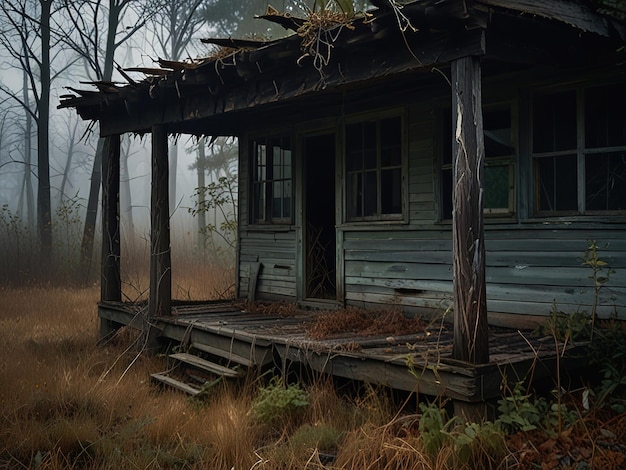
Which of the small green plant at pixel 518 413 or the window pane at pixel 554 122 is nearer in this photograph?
the small green plant at pixel 518 413

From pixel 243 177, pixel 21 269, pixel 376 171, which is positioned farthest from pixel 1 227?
pixel 376 171

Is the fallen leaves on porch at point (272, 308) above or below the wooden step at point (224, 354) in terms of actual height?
above

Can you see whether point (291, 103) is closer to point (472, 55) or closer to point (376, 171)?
point (376, 171)

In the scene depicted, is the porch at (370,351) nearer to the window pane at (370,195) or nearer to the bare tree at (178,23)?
the window pane at (370,195)

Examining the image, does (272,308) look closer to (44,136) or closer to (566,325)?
(566,325)

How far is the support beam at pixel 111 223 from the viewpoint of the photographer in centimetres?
976

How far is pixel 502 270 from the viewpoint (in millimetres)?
7086

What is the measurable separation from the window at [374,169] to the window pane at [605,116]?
2276mm

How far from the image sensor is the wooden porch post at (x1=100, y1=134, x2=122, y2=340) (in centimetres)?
976

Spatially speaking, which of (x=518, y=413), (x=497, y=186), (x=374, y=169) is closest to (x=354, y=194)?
(x=374, y=169)

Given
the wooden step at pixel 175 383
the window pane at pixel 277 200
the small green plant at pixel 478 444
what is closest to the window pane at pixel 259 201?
the window pane at pixel 277 200

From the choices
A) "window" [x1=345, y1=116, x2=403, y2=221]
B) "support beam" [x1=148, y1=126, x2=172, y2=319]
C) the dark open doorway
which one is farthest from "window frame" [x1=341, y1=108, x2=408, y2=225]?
"support beam" [x1=148, y1=126, x2=172, y2=319]

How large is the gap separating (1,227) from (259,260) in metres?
8.56

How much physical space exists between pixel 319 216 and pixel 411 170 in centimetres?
231
